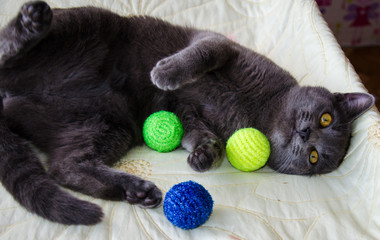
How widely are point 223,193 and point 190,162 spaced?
0.18 metres

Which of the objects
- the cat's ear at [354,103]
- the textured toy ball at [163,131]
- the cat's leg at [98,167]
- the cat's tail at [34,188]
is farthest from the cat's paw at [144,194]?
the cat's ear at [354,103]

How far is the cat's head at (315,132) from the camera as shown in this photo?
1376 millimetres

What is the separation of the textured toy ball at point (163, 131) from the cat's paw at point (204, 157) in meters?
0.11

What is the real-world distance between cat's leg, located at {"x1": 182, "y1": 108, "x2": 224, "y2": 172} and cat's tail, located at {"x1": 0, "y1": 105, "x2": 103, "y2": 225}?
392 mm

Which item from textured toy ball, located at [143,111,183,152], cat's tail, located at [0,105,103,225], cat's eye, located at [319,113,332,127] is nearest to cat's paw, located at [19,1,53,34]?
cat's tail, located at [0,105,103,225]

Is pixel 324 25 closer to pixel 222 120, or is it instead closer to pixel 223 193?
pixel 222 120

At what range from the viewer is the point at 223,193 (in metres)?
1.21

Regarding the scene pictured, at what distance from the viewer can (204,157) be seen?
129 centimetres

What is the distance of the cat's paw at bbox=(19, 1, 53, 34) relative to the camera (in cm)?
119

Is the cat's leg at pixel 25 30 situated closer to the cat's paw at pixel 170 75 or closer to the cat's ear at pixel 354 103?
the cat's paw at pixel 170 75

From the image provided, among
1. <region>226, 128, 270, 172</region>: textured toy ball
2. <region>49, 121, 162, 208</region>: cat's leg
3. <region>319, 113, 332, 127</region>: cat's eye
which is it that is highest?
<region>319, 113, 332, 127</region>: cat's eye

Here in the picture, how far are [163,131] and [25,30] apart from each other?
593 mm

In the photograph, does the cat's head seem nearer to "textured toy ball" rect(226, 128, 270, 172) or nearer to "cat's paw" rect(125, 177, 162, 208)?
"textured toy ball" rect(226, 128, 270, 172)

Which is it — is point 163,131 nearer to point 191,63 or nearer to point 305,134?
point 191,63
